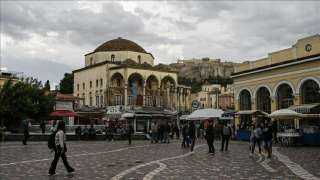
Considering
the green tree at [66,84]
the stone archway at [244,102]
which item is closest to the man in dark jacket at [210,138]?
the stone archway at [244,102]

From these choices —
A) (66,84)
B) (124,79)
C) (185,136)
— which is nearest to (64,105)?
(124,79)

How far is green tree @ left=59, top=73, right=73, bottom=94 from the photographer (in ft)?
301

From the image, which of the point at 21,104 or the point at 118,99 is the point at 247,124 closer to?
the point at 21,104

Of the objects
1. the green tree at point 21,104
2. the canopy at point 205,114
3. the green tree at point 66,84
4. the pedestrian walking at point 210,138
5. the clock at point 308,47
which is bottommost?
the pedestrian walking at point 210,138

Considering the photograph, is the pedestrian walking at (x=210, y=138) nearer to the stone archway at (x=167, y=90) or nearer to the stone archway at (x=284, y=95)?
the stone archway at (x=284, y=95)

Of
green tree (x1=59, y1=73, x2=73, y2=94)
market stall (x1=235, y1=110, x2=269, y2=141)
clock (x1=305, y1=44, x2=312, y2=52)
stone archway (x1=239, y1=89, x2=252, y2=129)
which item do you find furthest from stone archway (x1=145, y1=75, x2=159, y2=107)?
clock (x1=305, y1=44, x2=312, y2=52)

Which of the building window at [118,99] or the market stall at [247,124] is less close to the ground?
the building window at [118,99]

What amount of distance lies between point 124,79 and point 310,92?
37270mm

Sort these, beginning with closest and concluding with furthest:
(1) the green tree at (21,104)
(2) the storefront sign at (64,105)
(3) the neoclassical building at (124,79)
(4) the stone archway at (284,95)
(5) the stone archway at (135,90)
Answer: (4) the stone archway at (284,95)
(1) the green tree at (21,104)
(2) the storefront sign at (64,105)
(5) the stone archway at (135,90)
(3) the neoclassical building at (124,79)

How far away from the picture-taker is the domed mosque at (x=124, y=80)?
69938 mm

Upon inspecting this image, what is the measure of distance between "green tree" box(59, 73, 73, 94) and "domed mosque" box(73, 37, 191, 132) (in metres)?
10.3

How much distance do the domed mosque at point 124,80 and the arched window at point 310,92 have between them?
1254 inches

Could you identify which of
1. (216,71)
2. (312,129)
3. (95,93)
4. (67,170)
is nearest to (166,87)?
(95,93)

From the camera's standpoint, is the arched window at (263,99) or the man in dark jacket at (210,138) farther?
the arched window at (263,99)
